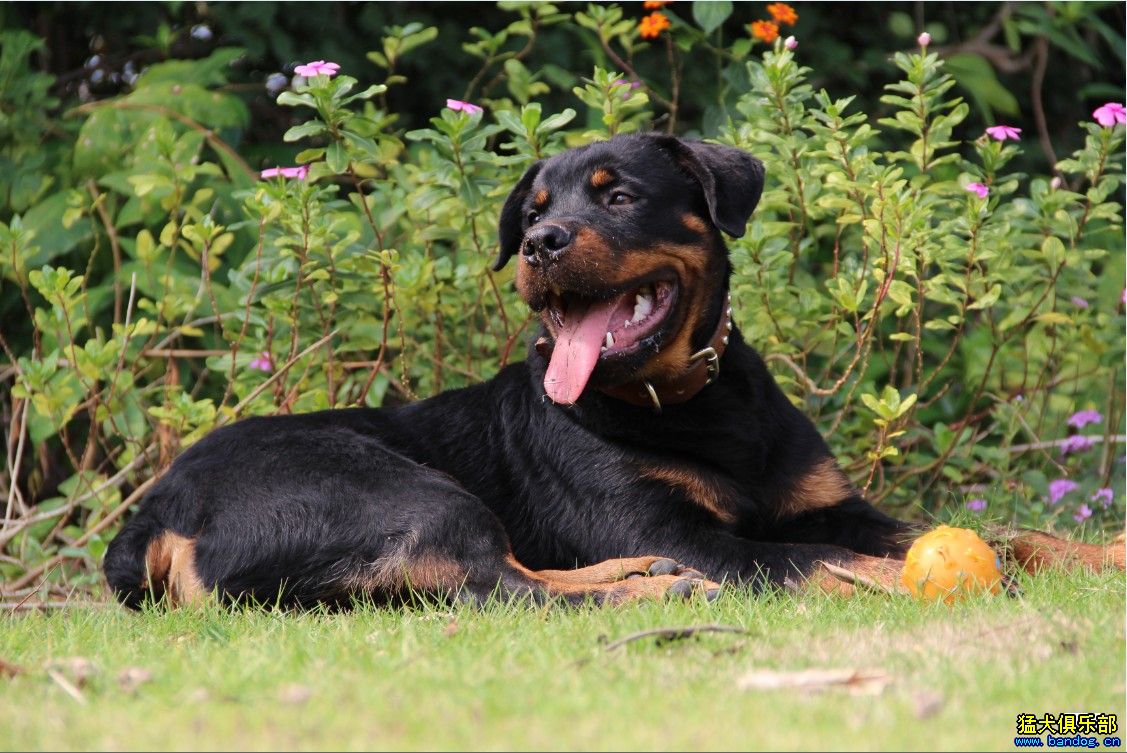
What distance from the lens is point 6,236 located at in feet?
18.2

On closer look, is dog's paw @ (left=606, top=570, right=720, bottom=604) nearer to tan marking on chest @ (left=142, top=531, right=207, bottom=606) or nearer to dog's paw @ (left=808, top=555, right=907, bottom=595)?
dog's paw @ (left=808, top=555, right=907, bottom=595)

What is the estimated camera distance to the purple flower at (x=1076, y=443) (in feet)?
20.0

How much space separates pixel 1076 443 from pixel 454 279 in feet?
9.30

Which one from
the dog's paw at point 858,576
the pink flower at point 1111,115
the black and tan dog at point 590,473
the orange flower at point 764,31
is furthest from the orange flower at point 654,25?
the dog's paw at point 858,576

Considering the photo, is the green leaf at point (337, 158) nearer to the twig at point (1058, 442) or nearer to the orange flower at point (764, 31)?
the orange flower at point (764, 31)

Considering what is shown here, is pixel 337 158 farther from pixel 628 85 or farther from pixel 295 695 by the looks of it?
pixel 295 695

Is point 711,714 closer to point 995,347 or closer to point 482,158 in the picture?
point 482,158

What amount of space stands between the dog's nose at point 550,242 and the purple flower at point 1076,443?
115 inches

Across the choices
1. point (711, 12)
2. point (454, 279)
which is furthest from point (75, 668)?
point (711, 12)

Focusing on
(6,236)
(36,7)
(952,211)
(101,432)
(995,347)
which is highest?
(36,7)

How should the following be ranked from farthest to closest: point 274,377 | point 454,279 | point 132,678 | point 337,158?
point 454,279
point 274,377
point 337,158
point 132,678

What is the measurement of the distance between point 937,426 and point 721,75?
6.72 feet

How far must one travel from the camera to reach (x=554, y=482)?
15.5 feet

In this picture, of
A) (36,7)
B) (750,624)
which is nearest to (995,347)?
(750,624)
